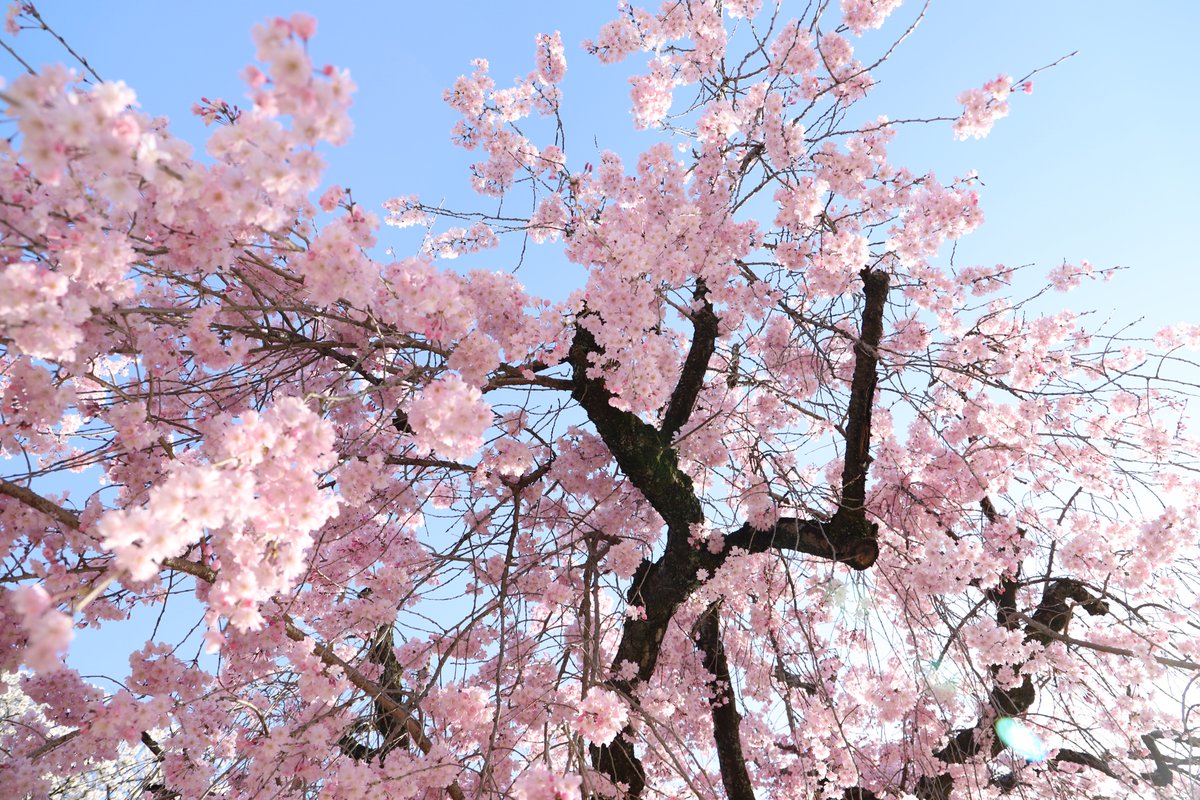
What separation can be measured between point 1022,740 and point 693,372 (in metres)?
3.51

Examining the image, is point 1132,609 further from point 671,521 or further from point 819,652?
point 671,521

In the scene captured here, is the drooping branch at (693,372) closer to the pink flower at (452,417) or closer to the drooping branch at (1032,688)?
the pink flower at (452,417)

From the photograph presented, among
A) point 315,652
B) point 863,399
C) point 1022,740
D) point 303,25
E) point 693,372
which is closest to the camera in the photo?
point 303,25

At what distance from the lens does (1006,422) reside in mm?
4391

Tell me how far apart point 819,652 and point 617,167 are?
380cm

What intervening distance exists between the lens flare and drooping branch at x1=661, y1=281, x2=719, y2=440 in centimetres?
290

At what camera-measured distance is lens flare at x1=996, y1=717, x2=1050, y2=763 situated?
14.7 feet

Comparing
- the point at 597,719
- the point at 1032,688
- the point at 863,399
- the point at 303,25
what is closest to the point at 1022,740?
the point at 1032,688

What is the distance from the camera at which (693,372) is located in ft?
13.9

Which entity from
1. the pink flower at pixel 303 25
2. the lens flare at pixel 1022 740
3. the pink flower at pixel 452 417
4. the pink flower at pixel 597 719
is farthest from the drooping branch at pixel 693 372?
the pink flower at pixel 303 25

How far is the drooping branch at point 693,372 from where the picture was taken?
419 cm

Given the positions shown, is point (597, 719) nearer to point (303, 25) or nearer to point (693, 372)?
point (693, 372)

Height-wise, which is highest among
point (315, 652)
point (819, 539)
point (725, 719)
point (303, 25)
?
point (303, 25)

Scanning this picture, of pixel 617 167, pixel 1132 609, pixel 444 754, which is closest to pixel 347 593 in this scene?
pixel 444 754
